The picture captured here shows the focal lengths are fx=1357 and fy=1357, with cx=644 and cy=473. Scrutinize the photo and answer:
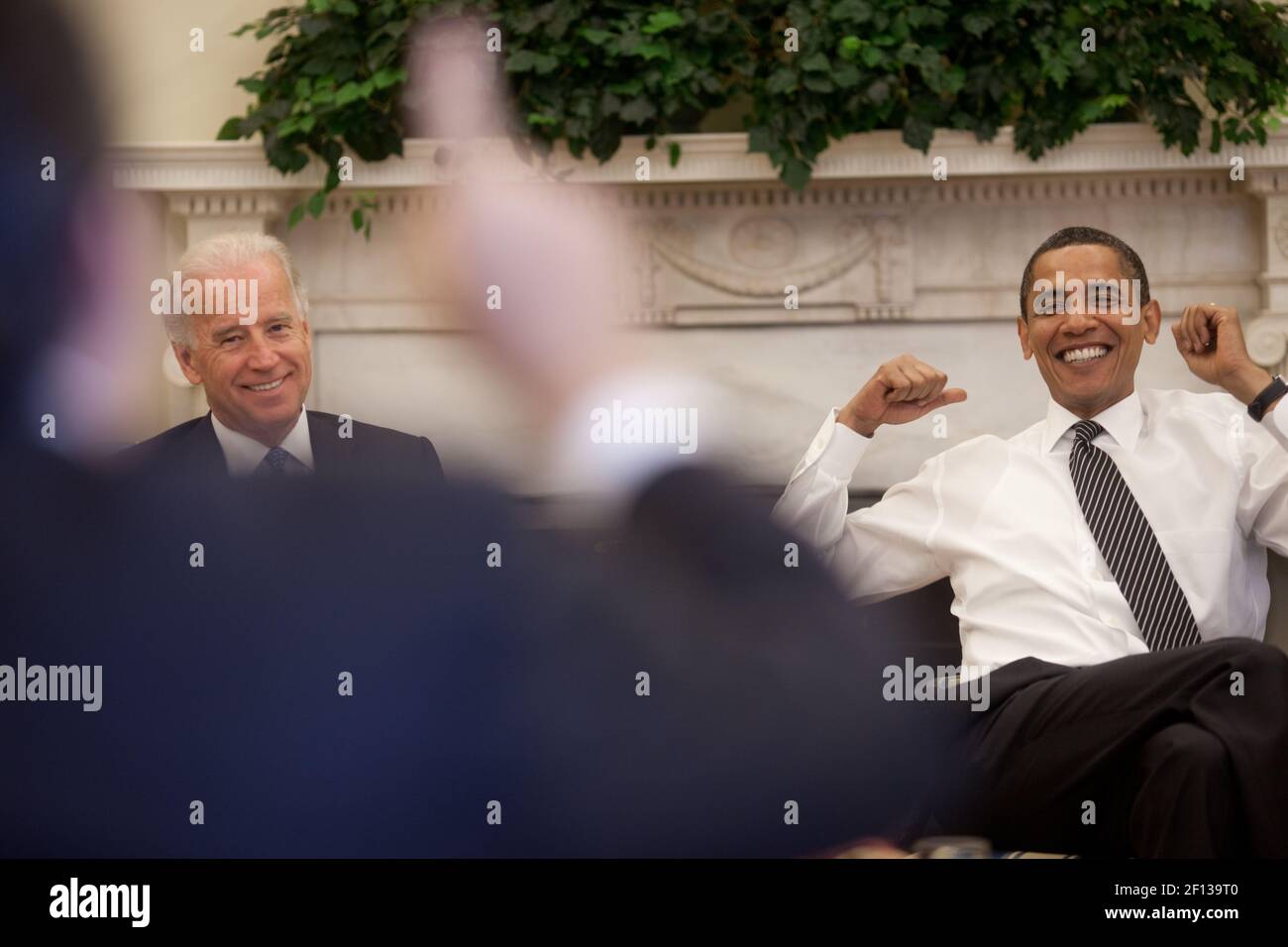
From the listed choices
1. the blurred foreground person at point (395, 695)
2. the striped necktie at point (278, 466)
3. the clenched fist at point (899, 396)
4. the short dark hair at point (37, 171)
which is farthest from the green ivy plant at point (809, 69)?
the blurred foreground person at point (395, 695)

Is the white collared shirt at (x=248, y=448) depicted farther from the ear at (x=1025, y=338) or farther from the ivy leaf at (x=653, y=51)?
the ear at (x=1025, y=338)

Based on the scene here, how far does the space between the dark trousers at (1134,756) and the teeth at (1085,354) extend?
0.46 m

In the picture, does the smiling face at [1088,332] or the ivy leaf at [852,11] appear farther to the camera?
the ivy leaf at [852,11]

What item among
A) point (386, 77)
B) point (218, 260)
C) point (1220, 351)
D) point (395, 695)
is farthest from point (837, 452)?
point (386, 77)

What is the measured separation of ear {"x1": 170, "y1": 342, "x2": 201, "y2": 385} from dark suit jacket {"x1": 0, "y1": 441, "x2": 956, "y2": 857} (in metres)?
0.21

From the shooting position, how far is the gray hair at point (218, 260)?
203cm

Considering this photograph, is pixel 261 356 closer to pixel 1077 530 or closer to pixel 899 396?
pixel 899 396

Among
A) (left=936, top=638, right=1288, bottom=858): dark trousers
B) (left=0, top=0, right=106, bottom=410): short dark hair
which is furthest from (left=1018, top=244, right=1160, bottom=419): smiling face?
(left=0, top=0, right=106, bottom=410): short dark hair

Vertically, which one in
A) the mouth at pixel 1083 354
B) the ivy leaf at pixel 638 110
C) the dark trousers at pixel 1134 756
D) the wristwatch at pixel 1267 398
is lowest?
the dark trousers at pixel 1134 756

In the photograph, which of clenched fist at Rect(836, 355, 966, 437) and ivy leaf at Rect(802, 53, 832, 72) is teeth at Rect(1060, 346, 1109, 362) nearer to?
clenched fist at Rect(836, 355, 966, 437)

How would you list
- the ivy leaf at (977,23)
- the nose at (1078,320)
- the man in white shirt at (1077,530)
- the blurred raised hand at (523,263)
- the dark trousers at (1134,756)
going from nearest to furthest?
the dark trousers at (1134,756), the man in white shirt at (1077,530), the nose at (1078,320), the ivy leaf at (977,23), the blurred raised hand at (523,263)

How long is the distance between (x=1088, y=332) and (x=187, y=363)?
134 cm
